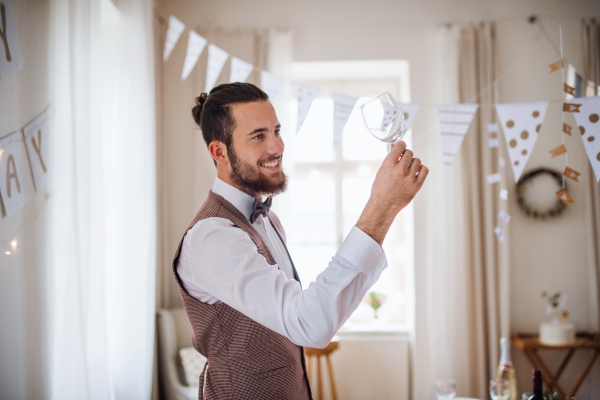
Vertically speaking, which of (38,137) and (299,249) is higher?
(38,137)

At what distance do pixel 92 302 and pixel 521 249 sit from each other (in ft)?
9.43

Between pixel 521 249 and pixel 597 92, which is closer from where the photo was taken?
pixel 597 92

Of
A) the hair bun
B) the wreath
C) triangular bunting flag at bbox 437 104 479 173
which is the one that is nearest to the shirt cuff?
the hair bun

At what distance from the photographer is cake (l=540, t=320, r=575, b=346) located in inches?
111

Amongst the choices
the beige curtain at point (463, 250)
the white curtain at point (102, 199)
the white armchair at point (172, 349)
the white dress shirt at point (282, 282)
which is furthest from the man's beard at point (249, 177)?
the beige curtain at point (463, 250)

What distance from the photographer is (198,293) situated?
38.6 inches

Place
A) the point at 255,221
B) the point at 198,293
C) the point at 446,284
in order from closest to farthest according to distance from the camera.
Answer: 1. the point at 198,293
2. the point at 255,221
3. the point at 446,284

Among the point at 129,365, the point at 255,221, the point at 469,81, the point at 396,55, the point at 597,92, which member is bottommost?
the point at 129,365

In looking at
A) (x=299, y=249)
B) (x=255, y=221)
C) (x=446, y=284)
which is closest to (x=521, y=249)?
(x=446, y=284)

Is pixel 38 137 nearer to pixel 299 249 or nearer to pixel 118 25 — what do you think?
pixel 118 25

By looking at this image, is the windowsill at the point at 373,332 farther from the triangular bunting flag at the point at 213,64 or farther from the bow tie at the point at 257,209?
the bow tie at the point at 257,209

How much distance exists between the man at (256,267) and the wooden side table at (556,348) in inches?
91.7

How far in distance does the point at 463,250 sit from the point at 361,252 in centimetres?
259

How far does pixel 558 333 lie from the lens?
282 cm
